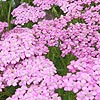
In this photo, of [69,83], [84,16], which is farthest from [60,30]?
[69,83]

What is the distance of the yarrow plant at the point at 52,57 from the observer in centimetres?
177

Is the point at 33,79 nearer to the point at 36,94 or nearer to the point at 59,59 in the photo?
the point at 36,94

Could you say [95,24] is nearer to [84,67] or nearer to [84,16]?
[84,16]

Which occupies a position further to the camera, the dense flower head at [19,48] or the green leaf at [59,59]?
the green leaf at [59,59]

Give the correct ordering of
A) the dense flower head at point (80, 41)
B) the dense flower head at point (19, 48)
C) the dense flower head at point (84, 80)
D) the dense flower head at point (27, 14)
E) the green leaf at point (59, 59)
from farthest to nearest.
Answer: the dense flower head at point (27, 14) < the green leaf at point (59, 59) < the dense flower head at point (80, 41) < the dense flower head at point (19, 48) < the dense flower head at point (84, 80)

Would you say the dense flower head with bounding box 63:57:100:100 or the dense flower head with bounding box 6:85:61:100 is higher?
the dense flower head with bounding box 63:57:100:100

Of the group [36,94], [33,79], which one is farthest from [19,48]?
[36,94]

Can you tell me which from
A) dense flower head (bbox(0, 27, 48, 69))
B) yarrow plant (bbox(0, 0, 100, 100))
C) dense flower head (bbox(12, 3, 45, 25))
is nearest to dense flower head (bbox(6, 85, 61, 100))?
yarrow plant (bbox(0, 0, 100, 100))

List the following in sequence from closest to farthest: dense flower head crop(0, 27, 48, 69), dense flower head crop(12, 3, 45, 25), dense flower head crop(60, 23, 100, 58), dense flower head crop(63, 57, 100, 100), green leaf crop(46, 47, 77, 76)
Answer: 1. dense flower head crop(63, 57, 100, 100)
2. dense flower head crop(0, 27, 48, 69)
3. dense flower head crop(60, 23, 100, 58)
4. green leaf crop(46, 47, 77, 76)
5. dense flower head crop(12, 3, 45, 25)

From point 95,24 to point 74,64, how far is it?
24.4 inches

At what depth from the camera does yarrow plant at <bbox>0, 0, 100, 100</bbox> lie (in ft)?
5.80

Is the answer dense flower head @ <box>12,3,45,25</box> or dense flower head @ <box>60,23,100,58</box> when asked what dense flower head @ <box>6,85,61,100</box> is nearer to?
dense flower head @ <box>60,23,100,58</box>

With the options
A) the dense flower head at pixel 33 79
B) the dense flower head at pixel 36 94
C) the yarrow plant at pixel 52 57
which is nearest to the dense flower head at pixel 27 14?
the yarrow plant at pixel 52 57

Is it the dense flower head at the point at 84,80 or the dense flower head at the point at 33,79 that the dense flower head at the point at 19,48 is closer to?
the dense flower head at the point at 33,79
